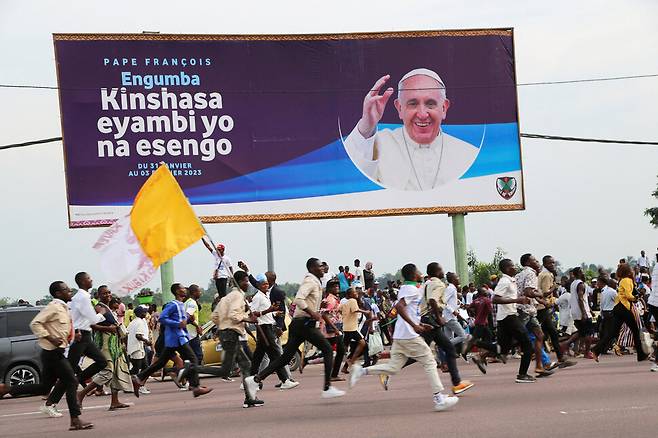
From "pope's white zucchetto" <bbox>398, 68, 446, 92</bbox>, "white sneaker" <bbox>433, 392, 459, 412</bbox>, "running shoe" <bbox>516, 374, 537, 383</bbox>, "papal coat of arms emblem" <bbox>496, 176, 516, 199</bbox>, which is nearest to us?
"white sneaker" <bbox>433, 392, 459, 412</bbox>

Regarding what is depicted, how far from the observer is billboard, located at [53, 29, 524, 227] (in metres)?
29.2

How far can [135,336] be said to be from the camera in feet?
69.0

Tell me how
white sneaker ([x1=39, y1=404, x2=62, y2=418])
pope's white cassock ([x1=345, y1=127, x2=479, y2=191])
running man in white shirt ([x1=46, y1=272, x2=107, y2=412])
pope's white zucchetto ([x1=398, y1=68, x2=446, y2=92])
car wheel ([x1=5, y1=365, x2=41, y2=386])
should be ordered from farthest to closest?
pope's white zucchetto ([x1=398, y1=68, x2=446, y2=92])
pope's white cassock ([x1=345, y1=127, x2=479, y2=191])
car wheel ([x1=5, y1=365, x2=41, y2=386])
white sneaker ([x1=39, y1=404, x2=62, y2=418])
running man in white shirt ([x1=46, y1=272, x2=107, y2=412])

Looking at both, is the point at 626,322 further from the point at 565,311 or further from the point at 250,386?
the point at 250,386

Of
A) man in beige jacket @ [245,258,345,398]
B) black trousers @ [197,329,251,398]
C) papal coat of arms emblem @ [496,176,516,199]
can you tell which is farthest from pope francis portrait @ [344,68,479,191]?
man in beige jacket @ [245,258,345,398]

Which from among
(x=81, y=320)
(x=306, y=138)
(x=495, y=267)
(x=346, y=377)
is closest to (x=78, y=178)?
(x=306, y=138)

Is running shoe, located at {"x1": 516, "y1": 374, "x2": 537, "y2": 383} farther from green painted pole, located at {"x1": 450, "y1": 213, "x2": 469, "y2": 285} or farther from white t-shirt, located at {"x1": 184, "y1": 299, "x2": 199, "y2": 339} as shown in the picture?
green painted pole, located at {"x1": 450, "y1": 213, "x2": 469, "y2": 285}

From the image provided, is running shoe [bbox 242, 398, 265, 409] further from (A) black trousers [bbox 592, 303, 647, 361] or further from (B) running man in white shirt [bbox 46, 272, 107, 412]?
(A) black trousers [bbox 592, 303, 647, 361]

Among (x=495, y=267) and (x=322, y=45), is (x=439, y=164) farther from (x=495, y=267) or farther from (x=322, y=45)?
(x=495, y=267)

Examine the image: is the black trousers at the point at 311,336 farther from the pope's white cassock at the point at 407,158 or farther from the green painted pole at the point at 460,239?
the green painted pole at the point at 460,239

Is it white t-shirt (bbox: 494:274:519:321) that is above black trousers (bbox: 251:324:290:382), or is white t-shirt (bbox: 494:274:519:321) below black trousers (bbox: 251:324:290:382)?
above

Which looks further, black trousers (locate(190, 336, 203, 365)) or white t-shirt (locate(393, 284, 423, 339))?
black trousers (locate(190, 336, 203, 365))

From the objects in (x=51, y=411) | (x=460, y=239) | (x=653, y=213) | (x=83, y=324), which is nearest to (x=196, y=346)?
(x=51, y=411)

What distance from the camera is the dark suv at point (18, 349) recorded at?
71.6ft
